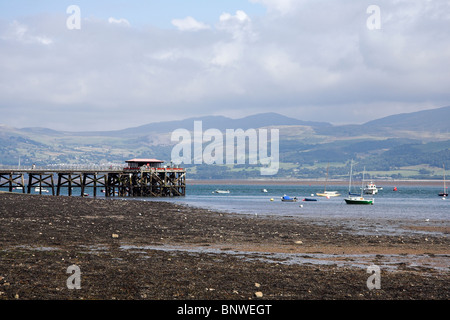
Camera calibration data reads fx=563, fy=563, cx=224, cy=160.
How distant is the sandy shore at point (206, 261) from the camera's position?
20156 mm

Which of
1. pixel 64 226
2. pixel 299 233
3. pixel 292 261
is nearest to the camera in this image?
pixel 292 261

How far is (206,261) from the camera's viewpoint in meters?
26.8

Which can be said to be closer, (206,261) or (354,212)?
(206,261)

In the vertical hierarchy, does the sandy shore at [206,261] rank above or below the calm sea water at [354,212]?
above

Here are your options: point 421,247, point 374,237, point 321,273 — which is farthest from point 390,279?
point 374,237

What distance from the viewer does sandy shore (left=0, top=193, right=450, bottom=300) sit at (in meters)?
20.2

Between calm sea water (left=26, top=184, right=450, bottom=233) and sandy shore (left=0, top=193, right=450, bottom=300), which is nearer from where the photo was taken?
sandy shore (left=0, top=193, right=450, bottom=300)

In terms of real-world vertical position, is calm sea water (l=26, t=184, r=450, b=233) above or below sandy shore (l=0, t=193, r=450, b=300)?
below

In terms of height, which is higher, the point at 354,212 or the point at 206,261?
the point at 206,261

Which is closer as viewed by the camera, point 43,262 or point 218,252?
point 43,262

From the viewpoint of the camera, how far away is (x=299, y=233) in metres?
42.2
